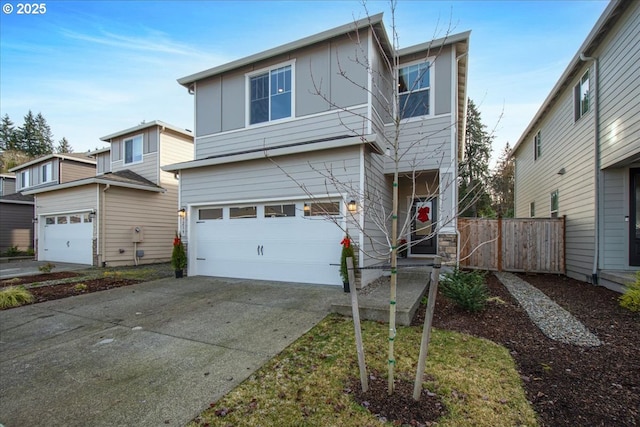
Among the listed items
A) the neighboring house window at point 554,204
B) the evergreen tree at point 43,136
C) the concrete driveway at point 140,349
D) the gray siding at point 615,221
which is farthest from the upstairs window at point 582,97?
the evergreen tree at point 43,136

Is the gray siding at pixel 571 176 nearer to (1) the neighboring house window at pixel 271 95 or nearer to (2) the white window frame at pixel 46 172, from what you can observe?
(1) the neighboring house window at pixel 271 95

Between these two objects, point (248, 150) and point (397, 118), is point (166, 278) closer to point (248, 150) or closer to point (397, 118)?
point (248, 150)

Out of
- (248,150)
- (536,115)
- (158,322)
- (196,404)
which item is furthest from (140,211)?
(536,115)

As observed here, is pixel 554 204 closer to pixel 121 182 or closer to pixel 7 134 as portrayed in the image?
pixel 121 182

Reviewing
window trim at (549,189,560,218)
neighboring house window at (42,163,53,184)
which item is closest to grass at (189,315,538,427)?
window trim at (549,189,560,218)

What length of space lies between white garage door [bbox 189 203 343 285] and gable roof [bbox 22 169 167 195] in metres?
5.24

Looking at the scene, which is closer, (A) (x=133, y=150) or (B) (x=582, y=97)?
(B) (x=582, y=97)

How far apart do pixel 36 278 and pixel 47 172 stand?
12.2 meters

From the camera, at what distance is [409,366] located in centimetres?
321

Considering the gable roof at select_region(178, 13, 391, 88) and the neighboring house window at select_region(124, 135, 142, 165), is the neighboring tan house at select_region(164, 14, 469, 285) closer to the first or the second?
the gable roof at select_region(178, 13, 391, 88)

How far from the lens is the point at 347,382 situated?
289 cm

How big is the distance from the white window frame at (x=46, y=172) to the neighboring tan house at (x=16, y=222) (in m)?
1.39

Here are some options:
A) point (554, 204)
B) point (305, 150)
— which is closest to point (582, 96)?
point (554, 204)

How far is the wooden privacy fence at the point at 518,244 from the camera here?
8984 mm
